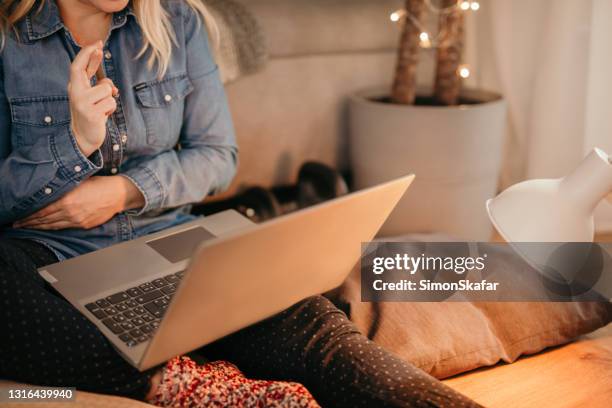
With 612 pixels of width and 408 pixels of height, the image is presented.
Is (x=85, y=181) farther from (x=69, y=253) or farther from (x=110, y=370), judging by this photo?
(x=110, y=370)

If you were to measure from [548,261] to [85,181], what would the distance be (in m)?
0.71

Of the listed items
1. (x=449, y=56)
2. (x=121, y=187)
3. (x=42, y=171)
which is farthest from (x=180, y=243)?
(x=449, y=56)

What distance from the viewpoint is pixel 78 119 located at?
3.32ft

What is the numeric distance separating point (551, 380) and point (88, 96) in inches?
31.9

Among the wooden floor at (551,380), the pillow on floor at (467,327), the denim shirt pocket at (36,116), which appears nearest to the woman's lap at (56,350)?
the denim shirt pocket at (36,116)

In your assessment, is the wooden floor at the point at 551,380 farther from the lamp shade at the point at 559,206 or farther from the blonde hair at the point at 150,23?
the blonde hair at the point at 150,23

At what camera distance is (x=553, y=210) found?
873 mm

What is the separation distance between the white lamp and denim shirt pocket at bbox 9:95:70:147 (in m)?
0.69

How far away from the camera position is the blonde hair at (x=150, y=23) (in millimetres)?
1083

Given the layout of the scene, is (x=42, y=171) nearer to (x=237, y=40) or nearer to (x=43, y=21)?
(x=43, y=21)

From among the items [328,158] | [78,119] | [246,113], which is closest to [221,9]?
[246,113]

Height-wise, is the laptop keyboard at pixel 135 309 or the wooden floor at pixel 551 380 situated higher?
the laptop keyboard at pixel 135 309

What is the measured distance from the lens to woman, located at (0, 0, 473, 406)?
89cm

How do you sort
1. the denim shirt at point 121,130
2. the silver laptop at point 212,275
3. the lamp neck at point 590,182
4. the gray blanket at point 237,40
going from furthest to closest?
1. the gray blanket at point 237,40
2. the denim shirt at point 121,130
3. the lamp neck at point 590,182
4. the silver laptop at point 212,275
